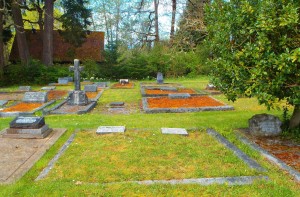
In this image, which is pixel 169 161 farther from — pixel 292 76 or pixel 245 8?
pixel 245 8

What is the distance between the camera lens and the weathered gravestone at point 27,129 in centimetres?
698

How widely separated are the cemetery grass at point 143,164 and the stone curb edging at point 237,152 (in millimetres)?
146

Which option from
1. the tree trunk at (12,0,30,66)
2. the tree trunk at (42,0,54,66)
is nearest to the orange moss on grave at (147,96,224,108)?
the tree trunk at (12,0,30,66)

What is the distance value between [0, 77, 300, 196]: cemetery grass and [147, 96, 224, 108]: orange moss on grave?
318 cm

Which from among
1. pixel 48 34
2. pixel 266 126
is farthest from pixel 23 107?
pixel 48 34

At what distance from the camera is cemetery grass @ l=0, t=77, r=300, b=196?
431cm

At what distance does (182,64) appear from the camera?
2731 cm

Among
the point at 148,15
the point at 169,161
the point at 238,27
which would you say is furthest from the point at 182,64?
the point at 169,161

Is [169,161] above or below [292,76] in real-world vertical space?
below

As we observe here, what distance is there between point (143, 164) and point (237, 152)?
210 cm

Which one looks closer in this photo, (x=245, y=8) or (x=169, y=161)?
(x=169, y=161)

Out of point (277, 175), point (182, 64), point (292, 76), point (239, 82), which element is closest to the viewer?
point (277, 175)

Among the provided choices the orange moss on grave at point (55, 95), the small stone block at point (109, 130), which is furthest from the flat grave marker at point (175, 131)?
the orange moss on grave at point (55, 95)

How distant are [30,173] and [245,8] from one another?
546 cm
